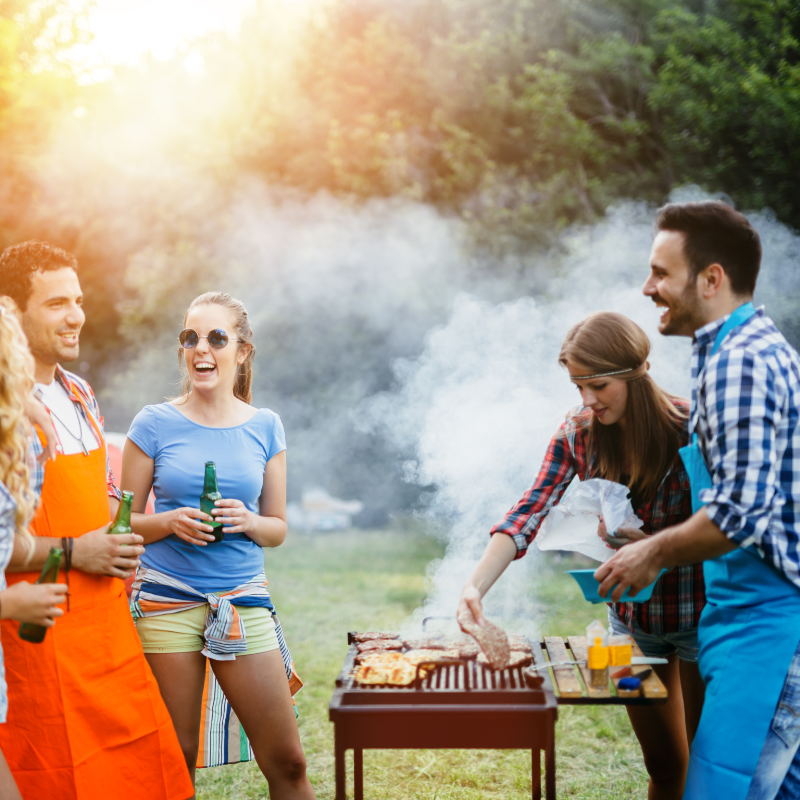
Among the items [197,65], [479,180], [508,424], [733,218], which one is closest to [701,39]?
[479,180]

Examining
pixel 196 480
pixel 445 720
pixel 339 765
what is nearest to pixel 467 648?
pixel 445 720

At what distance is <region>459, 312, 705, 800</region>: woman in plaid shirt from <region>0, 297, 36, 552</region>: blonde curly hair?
1399 millimetres

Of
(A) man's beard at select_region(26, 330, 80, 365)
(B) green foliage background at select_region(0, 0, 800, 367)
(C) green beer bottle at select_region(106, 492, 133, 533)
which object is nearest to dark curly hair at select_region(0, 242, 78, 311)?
(A) man's beard at select_region(26, 330, 80, 365)

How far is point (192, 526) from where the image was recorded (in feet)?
8.14

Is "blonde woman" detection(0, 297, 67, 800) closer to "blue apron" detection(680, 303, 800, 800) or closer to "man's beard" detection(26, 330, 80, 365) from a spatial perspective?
"man's beard" detection(26, 330, 80, 365)

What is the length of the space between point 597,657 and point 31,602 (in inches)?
62.0

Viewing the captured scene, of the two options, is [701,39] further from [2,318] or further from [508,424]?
[2,318]

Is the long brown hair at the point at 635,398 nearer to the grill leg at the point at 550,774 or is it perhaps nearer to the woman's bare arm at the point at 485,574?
the woman's bare arm at the point at 485,574

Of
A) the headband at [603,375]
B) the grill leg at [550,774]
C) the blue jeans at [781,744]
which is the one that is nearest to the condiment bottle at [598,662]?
the grill leg at [550,774]

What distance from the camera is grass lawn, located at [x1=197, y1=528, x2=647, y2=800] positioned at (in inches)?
142

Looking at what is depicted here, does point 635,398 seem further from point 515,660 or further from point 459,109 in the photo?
point 459,109

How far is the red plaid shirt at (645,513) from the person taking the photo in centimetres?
250

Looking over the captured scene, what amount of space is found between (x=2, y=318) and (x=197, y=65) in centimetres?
1668

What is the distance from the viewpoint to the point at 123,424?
1318 centimetres
